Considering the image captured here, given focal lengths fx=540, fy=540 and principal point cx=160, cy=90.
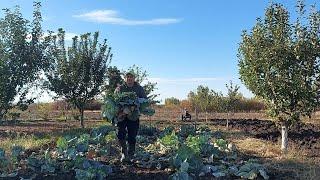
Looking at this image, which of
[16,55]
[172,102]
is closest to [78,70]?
[16,55]

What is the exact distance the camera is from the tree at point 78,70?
18.9 meters

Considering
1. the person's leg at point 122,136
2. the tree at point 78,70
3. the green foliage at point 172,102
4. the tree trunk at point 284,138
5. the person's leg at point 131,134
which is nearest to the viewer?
the person's leg at point 122,136

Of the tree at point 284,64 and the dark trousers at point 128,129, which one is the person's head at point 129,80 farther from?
the tree at point 284,64

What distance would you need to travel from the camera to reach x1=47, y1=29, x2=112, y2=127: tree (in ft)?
62.1

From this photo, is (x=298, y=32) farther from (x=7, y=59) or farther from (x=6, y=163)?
(x=7, y=59)

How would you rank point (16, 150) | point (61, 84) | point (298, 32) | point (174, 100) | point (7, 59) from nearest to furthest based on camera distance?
point (16, 150) → point (298, 32) → point (7, 59) → point (61, 84) → point (174, 100)

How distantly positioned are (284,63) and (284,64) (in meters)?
0.02

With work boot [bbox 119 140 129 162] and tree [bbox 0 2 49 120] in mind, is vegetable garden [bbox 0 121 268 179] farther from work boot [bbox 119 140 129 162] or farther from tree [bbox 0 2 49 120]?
tree [bbox 0 2 49 120]

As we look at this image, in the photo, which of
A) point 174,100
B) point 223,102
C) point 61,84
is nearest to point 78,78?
point 61,84

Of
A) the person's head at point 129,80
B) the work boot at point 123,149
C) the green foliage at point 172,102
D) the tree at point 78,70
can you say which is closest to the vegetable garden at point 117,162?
the work boot at point 123,149

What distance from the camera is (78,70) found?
18.9 metres

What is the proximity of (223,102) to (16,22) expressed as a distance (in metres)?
7.77

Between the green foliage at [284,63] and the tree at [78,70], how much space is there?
858cm

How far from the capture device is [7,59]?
16219 mm
